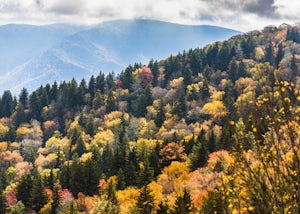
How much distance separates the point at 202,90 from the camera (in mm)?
139125

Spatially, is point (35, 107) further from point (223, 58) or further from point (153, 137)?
point (223, 58)

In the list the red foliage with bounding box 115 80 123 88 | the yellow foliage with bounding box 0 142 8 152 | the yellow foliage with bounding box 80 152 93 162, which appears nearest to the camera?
the yellow foliage with bounding box 80 152 93 162

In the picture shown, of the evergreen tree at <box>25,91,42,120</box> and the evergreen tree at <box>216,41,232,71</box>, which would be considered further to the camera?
the evergreen tree at <box>216,41,232,71</box>

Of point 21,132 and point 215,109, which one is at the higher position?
point 21,132

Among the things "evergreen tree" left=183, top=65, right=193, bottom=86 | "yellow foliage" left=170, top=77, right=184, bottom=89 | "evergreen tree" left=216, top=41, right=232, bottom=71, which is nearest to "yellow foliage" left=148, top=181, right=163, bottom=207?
"yellow foliage" left=170, top=77, right=184, bottom=89

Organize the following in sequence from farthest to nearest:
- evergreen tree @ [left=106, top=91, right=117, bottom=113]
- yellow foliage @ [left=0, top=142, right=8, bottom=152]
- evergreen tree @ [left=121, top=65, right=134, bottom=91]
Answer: evergreen tree @ [left=121, top=65, right=134, bottom=91]
evergreen tree @ [left=106, top=91, right=117, bottom=113]
yellow foliage @ [left=0, top=142, right=8, bottom=152]

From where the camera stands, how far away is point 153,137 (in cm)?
12144

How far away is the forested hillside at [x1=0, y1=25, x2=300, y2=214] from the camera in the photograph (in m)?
11.7

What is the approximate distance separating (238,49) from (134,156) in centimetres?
10427

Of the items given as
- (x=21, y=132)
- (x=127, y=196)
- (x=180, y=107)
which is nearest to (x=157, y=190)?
(x=127, y=196)

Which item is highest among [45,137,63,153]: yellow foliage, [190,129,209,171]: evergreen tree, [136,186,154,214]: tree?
[45,137,63,153]: yellow foliage

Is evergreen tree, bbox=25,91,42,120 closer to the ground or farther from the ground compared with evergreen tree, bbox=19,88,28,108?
closer to the ground

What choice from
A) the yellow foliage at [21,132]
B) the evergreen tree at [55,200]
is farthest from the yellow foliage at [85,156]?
the evergreen tree at [55,200]

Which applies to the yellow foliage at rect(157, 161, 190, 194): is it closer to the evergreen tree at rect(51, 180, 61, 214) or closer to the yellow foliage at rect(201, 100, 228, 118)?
the evergreen tree at rect(51, 180, 61, 214)
